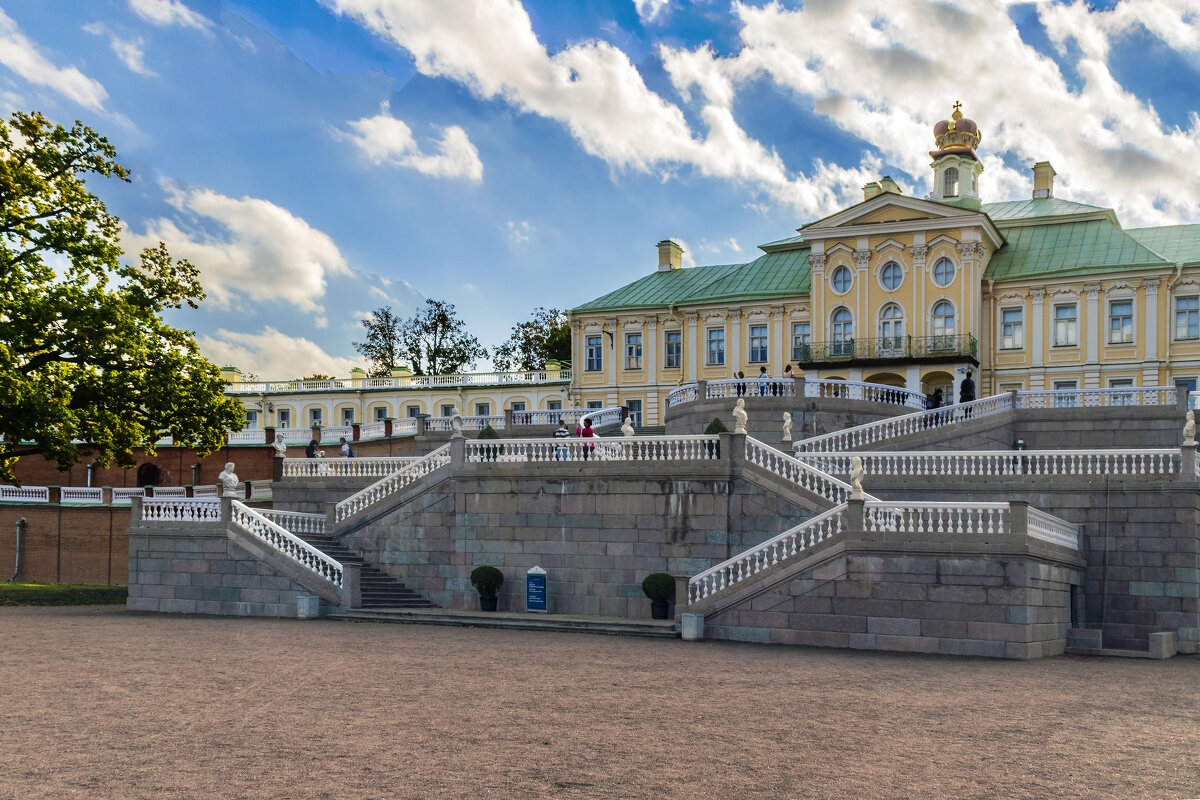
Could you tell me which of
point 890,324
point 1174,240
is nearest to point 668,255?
point 890,324

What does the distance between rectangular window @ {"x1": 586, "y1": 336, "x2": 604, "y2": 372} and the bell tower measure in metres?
17.4

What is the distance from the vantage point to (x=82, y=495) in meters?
45.3

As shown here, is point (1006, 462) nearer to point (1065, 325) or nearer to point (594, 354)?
point (1065, 325)

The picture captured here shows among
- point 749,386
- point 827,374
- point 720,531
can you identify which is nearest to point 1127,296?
point 827,374

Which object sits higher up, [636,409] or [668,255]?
[668,255]

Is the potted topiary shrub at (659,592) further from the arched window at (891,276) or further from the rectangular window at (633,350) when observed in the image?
the rectangular window at (633,350)

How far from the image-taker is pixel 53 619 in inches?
1073

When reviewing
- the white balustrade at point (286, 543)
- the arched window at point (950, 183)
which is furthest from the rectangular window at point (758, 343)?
the white balustrade at point (286, 543)

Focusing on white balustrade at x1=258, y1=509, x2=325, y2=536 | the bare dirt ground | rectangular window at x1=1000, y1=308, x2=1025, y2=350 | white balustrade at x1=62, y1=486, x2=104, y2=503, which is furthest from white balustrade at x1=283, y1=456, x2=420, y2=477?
rectangular window at x1=1000, y1=308, x2=1025, y2=350

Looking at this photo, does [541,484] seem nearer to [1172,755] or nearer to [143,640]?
[143,640]

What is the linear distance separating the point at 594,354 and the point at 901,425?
2672 centimetres

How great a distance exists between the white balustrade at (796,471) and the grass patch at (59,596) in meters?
18.6

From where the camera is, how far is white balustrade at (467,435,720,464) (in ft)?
89.4

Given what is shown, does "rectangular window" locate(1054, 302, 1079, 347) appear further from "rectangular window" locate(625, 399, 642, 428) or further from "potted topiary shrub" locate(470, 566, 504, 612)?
"potted topiary shrub" locate(470, 566, 504, 612)
